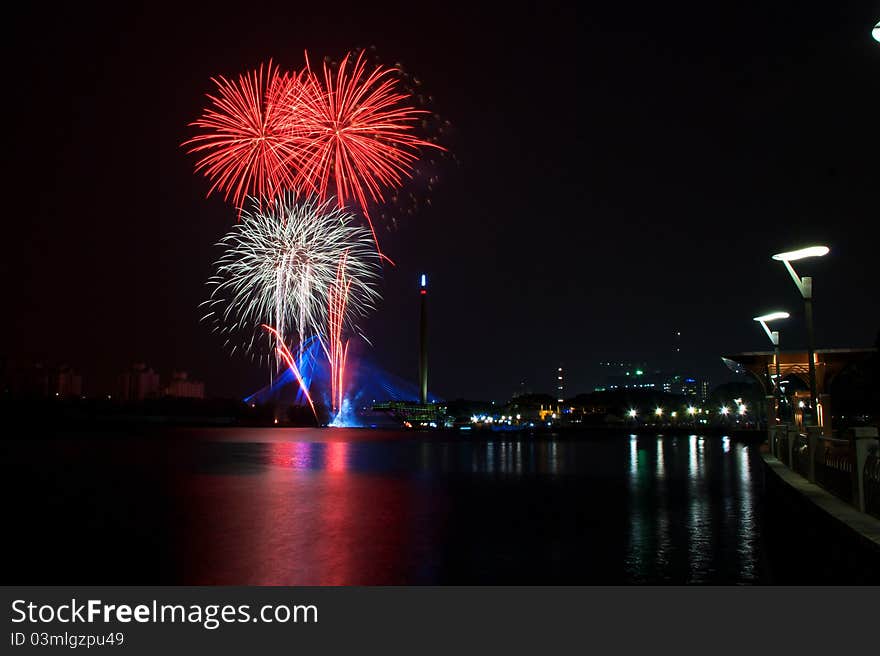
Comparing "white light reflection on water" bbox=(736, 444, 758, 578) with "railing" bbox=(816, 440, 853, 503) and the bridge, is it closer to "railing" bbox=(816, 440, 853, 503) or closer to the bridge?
"railing" bbox=(816, 440, 853, 503)

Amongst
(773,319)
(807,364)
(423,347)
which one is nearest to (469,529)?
(773,319)

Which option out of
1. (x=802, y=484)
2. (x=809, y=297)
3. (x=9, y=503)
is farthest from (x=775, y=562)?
(x=9, y=503)

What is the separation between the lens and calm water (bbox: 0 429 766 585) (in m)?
10.2

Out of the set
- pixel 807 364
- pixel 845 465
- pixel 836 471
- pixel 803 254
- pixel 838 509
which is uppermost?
pixel 803 254

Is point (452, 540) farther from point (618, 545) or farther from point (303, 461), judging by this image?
point (303, 461)

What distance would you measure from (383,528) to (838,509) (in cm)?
733

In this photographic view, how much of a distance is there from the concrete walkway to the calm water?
1.04m

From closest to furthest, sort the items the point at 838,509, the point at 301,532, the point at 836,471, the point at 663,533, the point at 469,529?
the point at 838,509 < the point at 663,533 < the point at 836,471 < the point at 301,532 < the point at 469,529

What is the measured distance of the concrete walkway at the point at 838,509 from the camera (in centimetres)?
964

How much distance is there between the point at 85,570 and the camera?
10.6 meters

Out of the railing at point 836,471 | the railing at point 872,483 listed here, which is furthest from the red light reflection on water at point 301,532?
the railing at point 836,471

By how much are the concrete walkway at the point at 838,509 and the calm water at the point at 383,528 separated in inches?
41.1

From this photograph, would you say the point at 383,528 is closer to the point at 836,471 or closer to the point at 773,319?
Answer: the point at 836,471

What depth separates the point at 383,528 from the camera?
46.2ft
